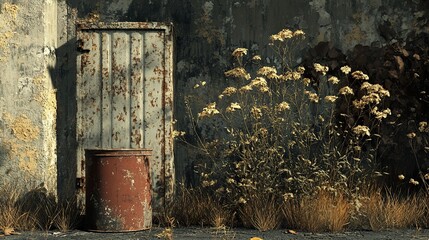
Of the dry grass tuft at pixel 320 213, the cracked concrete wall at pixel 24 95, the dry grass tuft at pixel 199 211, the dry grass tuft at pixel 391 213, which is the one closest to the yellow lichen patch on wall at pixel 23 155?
the cracked concrete wall at pixel 24 95

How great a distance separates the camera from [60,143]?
24.2 feet

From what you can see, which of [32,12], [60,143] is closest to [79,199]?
[60,143]

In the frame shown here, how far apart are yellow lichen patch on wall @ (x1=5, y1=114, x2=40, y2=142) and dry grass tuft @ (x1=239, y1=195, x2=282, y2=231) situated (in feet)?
7.23

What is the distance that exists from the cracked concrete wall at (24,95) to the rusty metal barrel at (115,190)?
0.82 m

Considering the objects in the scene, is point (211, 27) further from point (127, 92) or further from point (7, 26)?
point (7, 26)

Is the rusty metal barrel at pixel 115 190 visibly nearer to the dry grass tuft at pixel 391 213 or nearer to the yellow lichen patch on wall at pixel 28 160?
the yellow lichen patch on wall at pixel 28 160

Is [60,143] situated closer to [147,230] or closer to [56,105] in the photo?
[56,105]

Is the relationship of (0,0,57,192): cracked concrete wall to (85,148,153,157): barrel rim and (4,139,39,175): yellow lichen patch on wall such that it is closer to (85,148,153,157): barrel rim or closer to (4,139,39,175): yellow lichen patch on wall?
(4,139,39,175): yellow lichen patch on wall

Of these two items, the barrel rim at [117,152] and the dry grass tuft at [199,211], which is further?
the dry grass tuft at [199,211]

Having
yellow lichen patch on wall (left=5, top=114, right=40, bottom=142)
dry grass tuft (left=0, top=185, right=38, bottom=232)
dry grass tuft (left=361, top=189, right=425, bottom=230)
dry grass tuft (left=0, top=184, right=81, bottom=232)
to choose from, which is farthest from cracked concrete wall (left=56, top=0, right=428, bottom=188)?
dry grass tuft (left=0, top=185, right=38, bottom=232)

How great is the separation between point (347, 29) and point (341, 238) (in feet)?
8.32

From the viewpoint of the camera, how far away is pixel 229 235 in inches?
235

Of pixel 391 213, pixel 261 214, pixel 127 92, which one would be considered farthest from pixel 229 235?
pixel 127 92

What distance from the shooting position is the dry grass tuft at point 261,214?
20.9ft
